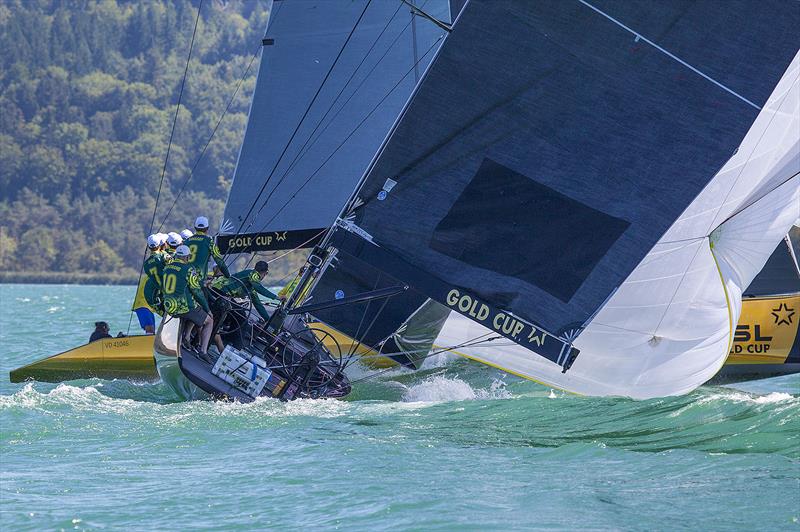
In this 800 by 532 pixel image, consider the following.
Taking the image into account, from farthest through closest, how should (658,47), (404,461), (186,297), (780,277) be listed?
1. (780,277)
2. (186,297)
3. (658,47)
4. (404,461)

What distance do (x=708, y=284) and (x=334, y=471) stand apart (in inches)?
167

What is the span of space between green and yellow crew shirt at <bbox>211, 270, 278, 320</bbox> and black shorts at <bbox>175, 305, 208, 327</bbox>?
0.56m

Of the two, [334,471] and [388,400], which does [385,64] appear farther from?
[334,471]

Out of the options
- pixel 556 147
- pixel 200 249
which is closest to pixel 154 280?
pixel 200 249

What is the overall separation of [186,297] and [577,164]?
11.6 ft

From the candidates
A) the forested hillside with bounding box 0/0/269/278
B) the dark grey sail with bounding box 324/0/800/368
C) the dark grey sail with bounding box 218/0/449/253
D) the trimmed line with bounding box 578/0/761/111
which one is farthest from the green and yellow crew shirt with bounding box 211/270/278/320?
the forested hillside with bounding box 0/0/269/278

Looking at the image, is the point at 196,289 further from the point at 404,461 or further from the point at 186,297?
the point at 404,461

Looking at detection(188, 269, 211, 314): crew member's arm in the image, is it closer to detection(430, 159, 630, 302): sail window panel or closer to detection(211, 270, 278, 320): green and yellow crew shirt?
detection(211, 270, 278, 320): green and yellow crew shirt

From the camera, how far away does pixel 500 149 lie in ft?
32.6

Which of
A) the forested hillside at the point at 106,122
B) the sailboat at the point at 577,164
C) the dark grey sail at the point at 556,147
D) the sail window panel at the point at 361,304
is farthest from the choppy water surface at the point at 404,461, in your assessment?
the forested hillside at the point at 106,122

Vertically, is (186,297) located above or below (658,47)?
below

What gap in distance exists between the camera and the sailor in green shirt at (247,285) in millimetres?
11562

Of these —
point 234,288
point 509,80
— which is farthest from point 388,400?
point 509,80

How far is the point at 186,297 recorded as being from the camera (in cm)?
1110
